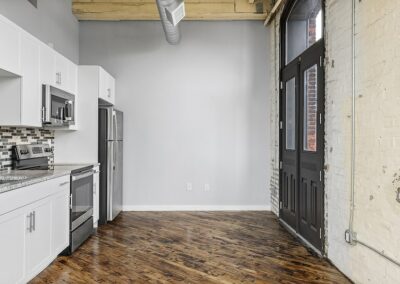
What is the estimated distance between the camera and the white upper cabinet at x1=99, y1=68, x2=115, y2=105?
4.96 meters

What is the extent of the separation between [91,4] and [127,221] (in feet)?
10.5

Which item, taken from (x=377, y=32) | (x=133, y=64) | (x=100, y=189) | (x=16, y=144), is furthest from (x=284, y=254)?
(x=133, y=64)

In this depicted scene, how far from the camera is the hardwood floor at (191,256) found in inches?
123

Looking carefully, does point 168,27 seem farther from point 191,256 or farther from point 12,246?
point 12,246

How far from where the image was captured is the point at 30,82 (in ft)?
11.5

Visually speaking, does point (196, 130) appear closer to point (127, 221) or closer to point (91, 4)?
point (127, 221)

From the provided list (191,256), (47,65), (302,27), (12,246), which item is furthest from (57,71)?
(302,27)

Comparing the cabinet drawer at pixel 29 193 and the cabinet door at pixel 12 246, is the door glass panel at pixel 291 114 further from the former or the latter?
the cabinet door at pixel 12 246

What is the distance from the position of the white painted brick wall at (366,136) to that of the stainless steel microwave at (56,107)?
8.90ft

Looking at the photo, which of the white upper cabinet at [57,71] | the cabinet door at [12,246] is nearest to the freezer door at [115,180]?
the white upper cabinet at [57,71]

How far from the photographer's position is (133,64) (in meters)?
5.95

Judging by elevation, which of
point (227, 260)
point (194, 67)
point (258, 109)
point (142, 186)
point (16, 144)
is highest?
point (194, 67)

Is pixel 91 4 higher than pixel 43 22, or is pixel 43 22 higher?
pixel 91 4

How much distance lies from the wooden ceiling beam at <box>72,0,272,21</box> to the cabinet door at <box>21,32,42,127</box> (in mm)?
2202
